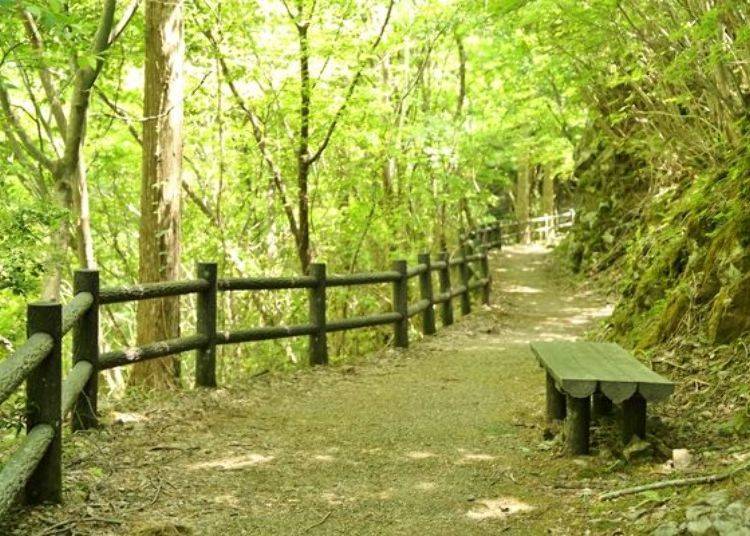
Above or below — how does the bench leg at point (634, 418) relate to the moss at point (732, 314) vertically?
below

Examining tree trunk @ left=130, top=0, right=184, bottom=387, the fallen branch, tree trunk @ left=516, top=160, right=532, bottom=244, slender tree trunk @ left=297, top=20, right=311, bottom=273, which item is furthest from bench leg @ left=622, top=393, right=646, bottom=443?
tree trunk @ left=516, top=160, right=532, bottom=244

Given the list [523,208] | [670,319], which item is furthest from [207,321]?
[523,208]

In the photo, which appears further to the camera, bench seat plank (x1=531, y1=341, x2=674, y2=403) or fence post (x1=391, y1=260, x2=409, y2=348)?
fence post (x1=391, y1=260, x2=409, y2=348)

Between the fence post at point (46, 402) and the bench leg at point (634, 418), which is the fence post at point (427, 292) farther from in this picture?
the fence post at point (46, 402)

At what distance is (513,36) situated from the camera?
57.6 ft

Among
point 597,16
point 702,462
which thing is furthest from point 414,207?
point 702,462

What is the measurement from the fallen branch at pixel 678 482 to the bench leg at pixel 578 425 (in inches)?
33.0

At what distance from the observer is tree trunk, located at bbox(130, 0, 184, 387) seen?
7805 mm

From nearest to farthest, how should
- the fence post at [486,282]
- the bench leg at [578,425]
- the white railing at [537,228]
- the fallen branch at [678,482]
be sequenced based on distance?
the fallen branch at [678,482] < the bench leg at [578,425] < the fence post at [486,282] < the white railing at [537,228]

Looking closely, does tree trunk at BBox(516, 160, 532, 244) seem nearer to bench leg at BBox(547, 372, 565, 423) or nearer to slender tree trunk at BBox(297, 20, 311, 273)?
slender tree trunk at BBox(297, 20, 311, 273)

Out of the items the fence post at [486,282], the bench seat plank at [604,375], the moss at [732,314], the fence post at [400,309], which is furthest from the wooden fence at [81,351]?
the fence post at [486,282]

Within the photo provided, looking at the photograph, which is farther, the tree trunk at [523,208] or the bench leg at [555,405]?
the tree trunk at [523,208]

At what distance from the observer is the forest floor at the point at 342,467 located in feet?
13.6

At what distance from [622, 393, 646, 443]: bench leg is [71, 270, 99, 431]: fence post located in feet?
12.1
